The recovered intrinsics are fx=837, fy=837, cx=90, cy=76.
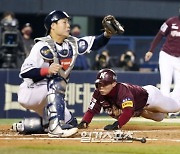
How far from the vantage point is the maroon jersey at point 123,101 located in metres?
9.57

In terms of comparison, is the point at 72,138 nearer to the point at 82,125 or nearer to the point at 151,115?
the point at 82,125

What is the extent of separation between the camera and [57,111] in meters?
9.40

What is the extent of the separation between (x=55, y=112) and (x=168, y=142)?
52.6 inches

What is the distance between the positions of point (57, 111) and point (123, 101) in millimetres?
801

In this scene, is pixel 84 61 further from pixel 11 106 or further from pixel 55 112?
pixel 55 112

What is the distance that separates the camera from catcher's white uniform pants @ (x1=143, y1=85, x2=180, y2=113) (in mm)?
10623

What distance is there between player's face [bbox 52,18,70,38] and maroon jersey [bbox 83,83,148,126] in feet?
2.63

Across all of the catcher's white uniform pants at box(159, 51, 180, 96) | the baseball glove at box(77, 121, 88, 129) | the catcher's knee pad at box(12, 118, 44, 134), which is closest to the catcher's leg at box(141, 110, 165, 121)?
the baseball glove at box(77, 121, 88, 129)

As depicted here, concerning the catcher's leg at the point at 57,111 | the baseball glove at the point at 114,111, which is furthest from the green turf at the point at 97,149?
the baseball glove at the point at 114,111

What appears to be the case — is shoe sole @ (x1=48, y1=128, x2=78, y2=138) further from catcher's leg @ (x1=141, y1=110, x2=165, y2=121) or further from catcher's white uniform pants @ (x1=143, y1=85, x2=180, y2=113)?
catcher's leg @ (x1=141, y1=110, x2=165, y2=121)

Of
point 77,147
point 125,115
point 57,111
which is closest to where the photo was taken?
point 77,147

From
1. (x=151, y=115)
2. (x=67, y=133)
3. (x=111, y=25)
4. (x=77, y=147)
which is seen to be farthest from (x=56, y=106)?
(x=151, y=115)

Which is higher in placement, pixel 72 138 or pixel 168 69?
pixel 168 69

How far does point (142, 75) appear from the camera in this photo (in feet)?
57.0
